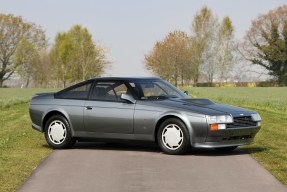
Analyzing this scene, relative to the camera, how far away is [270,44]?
99.8 metres

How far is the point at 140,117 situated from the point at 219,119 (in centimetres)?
151

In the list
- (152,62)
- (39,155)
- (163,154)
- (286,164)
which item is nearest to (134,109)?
(163,154)

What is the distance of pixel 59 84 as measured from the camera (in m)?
129

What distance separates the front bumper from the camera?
11.7 m

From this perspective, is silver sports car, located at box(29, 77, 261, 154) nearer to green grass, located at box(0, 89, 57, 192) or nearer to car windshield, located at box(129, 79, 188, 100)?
car windshield, located at box(129, 79, 188, 100)

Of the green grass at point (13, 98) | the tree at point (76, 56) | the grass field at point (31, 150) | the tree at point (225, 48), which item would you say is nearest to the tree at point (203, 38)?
the tree at point (225, 48)

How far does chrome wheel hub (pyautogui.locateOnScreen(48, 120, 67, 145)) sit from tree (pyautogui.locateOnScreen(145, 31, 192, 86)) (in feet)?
308

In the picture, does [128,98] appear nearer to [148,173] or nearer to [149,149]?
[149,149]

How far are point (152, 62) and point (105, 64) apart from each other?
8.08 metres

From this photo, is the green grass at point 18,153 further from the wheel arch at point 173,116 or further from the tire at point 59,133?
the wheel arch at point 173,116

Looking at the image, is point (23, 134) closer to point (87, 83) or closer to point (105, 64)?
point (87, 83)

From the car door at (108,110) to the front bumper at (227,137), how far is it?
58.9 inches

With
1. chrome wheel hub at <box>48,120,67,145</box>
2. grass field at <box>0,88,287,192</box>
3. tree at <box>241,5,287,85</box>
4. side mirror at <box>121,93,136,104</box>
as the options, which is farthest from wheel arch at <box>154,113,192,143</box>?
tree at <box>241,5,287,85</box>

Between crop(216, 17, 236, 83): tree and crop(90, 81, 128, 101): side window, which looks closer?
crop(90, 81, 128, 101): side window
